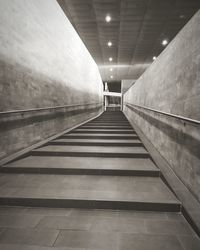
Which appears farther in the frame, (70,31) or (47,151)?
(70,31)

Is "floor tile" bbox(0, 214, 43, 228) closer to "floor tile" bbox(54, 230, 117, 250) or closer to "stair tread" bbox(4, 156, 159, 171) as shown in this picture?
"floor tile" bbox(54, 230, 117, 250)

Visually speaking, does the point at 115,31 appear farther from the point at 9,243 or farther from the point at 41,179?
the point at 9,243

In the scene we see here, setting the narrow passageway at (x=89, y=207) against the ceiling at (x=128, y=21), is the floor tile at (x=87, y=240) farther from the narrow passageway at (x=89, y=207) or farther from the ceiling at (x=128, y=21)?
the ceiling at (x=128, y=21)

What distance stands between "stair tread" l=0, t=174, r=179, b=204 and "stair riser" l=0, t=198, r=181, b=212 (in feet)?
0.11

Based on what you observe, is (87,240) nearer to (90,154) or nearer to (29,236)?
(29,236)

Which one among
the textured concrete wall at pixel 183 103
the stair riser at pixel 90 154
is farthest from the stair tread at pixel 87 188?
the stair riser at pixel 90 154

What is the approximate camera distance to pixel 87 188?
2113mm

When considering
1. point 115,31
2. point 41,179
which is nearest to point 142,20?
point 115,31

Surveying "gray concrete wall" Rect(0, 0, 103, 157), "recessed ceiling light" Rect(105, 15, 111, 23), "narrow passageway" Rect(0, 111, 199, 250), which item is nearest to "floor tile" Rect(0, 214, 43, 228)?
"narrow passageway" Rect(0, 111, 199, 250)

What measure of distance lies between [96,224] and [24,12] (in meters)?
3.63

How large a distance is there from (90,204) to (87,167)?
29.8 inches

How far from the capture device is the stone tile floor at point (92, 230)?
4.56 ft

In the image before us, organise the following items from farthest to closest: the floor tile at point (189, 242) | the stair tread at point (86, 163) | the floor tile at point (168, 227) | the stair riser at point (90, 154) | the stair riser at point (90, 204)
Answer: the stair riser at point (90, 154) < the stair tread at point (86, 163) < the stair riser at point (90, 204) < the floor tile at point (168, 227) < the floor tile at point (189, 242)

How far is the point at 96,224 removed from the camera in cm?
162
